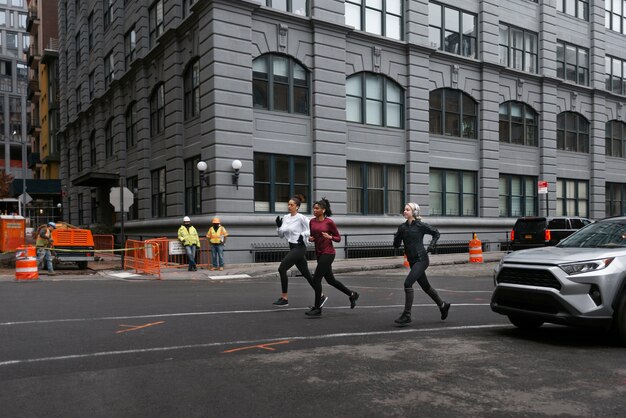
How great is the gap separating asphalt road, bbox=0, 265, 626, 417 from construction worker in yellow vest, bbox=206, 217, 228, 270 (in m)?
8.10

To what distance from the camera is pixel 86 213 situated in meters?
37.3

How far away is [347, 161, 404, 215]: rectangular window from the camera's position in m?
23.1

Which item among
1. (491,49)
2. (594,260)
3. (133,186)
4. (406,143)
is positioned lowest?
(594,260)

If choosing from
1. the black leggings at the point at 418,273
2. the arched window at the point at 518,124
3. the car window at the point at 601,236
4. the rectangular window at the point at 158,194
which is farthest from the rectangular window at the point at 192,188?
the arched window at the point at 518,124

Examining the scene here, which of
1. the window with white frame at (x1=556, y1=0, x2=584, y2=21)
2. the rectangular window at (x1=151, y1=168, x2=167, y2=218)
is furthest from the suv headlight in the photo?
the window with white frame at (x1=556, y1=0, x2=584, y2=21)

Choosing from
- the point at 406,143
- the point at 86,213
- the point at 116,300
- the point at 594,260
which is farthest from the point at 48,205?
the point at 594,260

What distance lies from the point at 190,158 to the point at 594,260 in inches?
718

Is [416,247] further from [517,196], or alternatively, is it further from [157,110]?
[517,196]

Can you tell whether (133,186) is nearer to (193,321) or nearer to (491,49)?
(491,49)

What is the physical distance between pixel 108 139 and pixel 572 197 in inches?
1110

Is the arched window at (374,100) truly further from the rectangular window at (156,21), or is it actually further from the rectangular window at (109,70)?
the rectangular window at (109,70)

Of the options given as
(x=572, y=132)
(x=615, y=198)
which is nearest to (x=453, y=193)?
(x=572, y=132)

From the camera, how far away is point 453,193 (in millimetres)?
26344

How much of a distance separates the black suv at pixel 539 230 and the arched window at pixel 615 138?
15.4m
